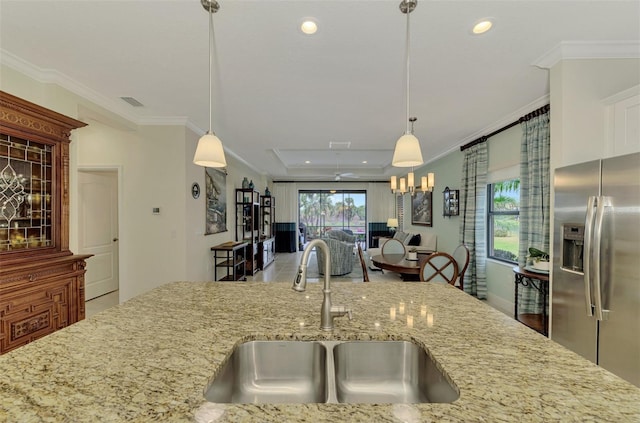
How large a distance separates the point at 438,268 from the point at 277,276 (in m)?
4.00

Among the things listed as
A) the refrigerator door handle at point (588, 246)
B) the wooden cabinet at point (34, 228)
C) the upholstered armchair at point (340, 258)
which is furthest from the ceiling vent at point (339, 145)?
the refrigerator door handle at point (588, 246)

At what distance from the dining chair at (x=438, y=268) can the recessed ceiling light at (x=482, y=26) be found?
84.3 inches

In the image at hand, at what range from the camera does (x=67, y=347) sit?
1064 mm

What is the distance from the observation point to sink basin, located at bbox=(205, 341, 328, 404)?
1162 millimetres

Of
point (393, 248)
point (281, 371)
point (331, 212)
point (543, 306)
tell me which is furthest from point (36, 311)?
point (331, 212)

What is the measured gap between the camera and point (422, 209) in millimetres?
7547

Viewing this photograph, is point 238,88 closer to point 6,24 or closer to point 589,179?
point 6,24

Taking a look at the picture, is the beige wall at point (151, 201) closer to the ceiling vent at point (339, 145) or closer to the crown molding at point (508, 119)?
the ceiling vent at point (339, 145)

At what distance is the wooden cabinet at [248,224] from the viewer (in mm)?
6543

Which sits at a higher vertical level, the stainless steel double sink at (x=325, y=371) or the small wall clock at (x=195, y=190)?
the small wall clock at (x=195, y=190)

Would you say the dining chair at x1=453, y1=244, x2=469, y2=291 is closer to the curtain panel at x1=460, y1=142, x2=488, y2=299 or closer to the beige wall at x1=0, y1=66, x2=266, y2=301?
the curtain panel at x1=460, y1=142, x2=488, y2=299

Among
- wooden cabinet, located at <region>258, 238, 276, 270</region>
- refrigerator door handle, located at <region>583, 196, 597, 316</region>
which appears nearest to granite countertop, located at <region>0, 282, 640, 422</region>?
refrigerator door handle, located at <region>583, 196, 597, 316</region>

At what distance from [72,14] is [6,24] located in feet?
1.87

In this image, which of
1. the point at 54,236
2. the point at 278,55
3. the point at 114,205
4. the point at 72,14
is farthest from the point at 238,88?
the point at 114,205
